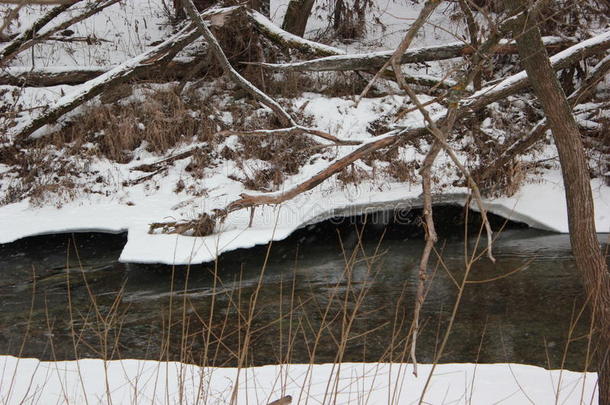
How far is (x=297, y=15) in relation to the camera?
36.5 feet

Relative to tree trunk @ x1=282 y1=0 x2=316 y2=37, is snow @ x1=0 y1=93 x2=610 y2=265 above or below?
below

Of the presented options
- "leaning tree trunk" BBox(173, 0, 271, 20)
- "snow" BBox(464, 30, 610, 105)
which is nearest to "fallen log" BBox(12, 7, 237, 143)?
"leaning tree trunk" BBox(173, 0, 271, 20)

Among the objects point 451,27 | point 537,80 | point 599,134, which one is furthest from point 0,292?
point 451,27

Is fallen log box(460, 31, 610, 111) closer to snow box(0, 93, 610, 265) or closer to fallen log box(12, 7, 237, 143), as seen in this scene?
snow box(0, 93, 610, 265)

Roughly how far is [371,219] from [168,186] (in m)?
3.01

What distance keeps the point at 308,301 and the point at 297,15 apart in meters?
6.60

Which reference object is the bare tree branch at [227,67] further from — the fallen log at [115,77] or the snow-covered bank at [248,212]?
the fallen log at [115,77]

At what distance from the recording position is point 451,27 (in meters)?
12.1

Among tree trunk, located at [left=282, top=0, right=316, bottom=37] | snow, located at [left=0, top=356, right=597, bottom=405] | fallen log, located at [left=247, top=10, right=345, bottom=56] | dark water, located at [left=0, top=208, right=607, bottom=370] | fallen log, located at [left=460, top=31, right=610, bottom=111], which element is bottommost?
snow, located at [left=0, top=356, right=597, bottom=405]

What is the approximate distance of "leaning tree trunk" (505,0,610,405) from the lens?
134 inches

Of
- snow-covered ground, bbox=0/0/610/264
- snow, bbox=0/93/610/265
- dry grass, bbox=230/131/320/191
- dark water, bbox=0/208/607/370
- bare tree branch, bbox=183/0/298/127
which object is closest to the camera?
dark water, bbox=0/208/607/370

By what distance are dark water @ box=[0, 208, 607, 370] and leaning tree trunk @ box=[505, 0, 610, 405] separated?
123 cm

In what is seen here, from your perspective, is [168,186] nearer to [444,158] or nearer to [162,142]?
[162,142]

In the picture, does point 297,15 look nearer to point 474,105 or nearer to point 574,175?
point 474,105
